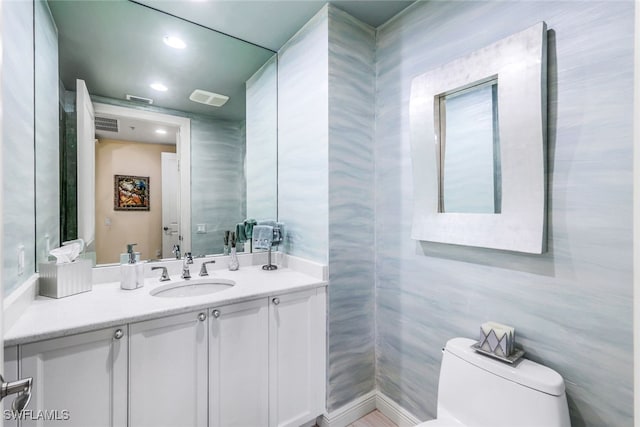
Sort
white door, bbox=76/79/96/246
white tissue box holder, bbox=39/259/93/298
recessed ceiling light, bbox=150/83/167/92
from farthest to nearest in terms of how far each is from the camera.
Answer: recessed ceiling light, bbox=150/83/167/92 < white door, bbox=76/79/96/246 < white tissue box holder, bbox=39/259/93/298

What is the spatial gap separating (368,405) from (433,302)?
0.83m

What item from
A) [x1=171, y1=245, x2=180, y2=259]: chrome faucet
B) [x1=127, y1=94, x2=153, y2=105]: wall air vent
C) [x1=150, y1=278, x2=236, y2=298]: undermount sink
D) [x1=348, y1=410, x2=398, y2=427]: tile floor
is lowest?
[x1=348, y1=410, x2=398, y2=427]: tile floor

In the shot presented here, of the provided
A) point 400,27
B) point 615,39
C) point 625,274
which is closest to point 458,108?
point 615,39

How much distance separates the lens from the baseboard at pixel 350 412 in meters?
1.73

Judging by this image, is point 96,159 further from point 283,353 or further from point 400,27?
point 400,27

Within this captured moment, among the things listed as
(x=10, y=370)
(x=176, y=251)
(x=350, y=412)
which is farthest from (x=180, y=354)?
(x=350, y=412)

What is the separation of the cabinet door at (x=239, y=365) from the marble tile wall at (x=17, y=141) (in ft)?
2.57

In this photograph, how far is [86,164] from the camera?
165cm

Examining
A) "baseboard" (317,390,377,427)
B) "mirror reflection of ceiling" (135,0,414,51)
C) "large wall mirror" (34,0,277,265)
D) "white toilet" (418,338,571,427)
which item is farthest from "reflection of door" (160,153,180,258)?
"white toilet" (418,338,571,427)

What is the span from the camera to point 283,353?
157 centimetres

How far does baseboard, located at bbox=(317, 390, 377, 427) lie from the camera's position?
5.67 ft

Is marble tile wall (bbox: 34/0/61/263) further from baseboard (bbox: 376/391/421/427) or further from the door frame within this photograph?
baseboard (bbox: 376/391/421/427)

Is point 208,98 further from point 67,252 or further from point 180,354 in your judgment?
point 180,354

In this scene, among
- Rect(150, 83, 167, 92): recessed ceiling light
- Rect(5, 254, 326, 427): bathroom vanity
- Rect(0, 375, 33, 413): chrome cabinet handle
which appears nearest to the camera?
Rect(0, 375, 33, 413): chrome cabinet handle
